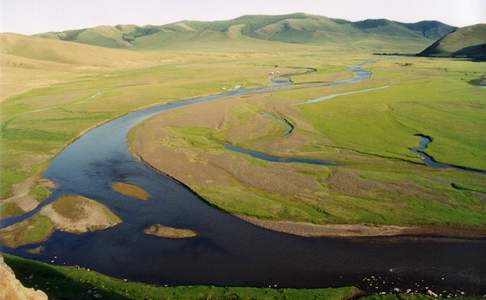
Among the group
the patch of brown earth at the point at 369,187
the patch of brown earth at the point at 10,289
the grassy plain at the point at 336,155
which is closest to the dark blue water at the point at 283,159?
the grassy plain at the point at 336,155

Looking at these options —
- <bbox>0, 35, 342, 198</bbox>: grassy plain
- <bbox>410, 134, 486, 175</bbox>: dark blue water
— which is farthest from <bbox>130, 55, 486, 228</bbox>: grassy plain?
<bbox>0, 35, 342, 198</bbox>: grassy plain

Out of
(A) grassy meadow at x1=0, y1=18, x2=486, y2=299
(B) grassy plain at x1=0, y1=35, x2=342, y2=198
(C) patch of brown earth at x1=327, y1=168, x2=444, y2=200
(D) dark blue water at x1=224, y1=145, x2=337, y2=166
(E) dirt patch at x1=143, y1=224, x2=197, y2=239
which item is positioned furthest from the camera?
(B) grassy plain at x1=0, y1=35, x2=342, y2=198

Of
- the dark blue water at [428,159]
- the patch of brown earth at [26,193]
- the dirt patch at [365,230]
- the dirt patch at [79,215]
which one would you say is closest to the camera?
the dirt patch at [365,230]

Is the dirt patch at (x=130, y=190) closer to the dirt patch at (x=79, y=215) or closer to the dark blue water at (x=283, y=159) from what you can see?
the dirt patch at (x=79, y=215)

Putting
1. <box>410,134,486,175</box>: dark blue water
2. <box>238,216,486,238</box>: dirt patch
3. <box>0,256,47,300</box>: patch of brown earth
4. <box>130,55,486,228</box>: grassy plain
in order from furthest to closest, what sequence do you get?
<box>410,134,486,175</box>: dark blue water → <box>130,55,486,228</box>: grassy plain → <box>238,216,486,238</box>: dirt patch → <box>0,256,47,300</box>: patch of brown earth

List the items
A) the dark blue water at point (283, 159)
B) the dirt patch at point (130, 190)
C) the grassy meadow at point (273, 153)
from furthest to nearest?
the dark blue water at point (283, 159), the dirt patch at point (130, 190), the grassy meadow at point (273, 153)

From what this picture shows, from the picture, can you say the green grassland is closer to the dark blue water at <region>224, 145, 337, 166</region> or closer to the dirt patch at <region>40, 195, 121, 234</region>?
the dirt patch at <region>40, 195, 121, 234</region>

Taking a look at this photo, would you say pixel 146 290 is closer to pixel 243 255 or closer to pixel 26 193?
pixel 243 255
